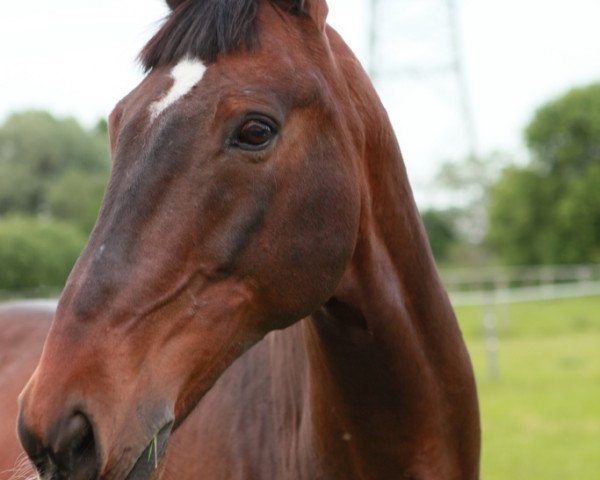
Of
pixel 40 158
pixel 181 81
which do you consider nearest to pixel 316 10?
pixel 181 81

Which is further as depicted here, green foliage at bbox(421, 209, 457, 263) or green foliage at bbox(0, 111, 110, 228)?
green foliage at bbox(421, 209, 457, 263)

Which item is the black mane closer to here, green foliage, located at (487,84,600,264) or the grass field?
the grass field

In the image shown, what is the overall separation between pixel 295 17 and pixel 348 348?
0.91m

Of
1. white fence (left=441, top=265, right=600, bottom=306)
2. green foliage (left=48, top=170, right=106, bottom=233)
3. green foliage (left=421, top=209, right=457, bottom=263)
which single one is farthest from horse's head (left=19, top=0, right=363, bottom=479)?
green foliage (left=421, top=209, right=457, bottom=263)

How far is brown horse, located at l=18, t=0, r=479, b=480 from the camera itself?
170 centimetres

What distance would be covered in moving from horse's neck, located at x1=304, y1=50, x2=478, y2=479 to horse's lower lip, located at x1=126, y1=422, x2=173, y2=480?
676 millimetres

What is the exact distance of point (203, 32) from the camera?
6.45 feet

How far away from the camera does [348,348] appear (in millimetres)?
2307

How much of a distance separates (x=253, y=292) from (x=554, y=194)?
37.6 m

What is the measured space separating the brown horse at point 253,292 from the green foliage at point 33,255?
1811cm

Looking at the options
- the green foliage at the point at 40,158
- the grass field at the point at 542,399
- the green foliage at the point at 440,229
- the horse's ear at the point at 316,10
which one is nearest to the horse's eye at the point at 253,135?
the horse's ear at the point at 316,10

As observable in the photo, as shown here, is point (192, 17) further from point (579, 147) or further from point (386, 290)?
point (579, 147)

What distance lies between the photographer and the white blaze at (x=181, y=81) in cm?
188


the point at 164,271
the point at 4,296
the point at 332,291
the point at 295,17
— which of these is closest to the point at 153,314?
the point at 164,271
